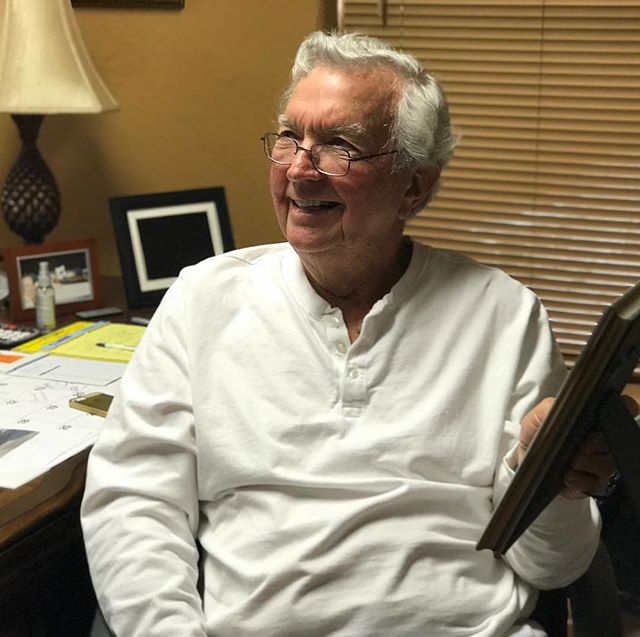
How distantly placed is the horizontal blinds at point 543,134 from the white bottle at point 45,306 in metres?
0.93

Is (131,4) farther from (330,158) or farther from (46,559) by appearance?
(46,559)

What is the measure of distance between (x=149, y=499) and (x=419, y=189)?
0.68 m

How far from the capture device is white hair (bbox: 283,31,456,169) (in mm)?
1548

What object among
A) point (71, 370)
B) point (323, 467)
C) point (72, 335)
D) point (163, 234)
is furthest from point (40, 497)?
point (163, 234)

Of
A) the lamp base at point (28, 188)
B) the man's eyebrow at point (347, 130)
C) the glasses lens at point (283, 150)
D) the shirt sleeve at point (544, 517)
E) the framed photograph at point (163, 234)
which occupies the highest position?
the man's eyebrow at point (347, 130)

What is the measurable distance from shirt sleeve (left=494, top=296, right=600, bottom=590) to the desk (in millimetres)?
685

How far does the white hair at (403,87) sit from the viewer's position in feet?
5.08

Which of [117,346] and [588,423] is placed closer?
[588,423]

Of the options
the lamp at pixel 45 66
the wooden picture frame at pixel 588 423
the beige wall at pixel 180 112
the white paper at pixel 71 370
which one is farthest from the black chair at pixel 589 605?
the lamp at pixel 45 66

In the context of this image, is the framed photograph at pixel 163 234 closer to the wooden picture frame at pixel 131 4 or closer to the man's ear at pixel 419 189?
the wooden picture frame at pixel 131 4

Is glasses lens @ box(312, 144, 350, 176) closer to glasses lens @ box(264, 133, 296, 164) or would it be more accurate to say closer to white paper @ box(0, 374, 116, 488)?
glasses lens @ box(264, 133, 296, 164)

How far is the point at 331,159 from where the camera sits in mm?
1529

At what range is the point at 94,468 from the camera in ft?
5.00

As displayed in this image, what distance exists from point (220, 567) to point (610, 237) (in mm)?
1232
